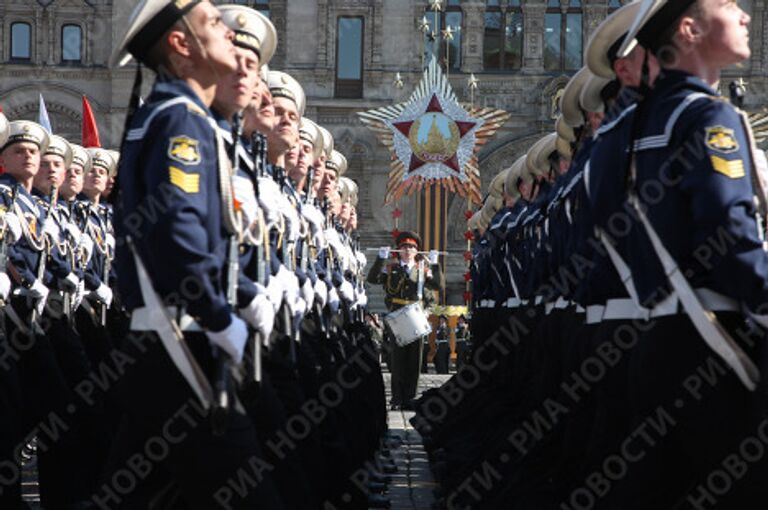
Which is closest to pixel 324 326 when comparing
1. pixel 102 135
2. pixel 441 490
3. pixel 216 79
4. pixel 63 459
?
pixel 441 490

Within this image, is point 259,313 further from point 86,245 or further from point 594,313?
point 86,245

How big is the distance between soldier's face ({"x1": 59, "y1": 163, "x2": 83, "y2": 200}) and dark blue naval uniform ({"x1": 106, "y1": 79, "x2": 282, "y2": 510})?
20.7 feet

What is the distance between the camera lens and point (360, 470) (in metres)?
7.40

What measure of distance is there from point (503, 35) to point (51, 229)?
28.7 metres

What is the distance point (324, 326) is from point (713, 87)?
14.3ft

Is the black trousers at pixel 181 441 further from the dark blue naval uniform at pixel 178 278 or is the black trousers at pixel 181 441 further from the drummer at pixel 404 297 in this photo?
the drummer at pixel 404 297

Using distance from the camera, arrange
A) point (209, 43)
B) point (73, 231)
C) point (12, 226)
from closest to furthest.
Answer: point (209, 43) → point (12, 226) → point (73, 231)

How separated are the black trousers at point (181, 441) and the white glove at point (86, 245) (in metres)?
5.97

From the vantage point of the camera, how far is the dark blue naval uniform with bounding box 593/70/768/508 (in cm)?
389

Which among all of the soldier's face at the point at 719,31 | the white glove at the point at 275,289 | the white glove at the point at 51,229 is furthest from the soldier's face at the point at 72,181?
the soldier's face at the point at 719,31

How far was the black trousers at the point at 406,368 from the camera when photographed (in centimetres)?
1465

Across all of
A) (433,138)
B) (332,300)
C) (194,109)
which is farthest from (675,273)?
(433,138)

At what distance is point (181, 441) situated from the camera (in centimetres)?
397

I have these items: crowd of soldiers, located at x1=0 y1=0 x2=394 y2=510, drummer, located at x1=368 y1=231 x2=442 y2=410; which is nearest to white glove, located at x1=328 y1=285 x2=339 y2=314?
crowd of soldiers, located at x1=0 y1=0 x2=394 y2=510
